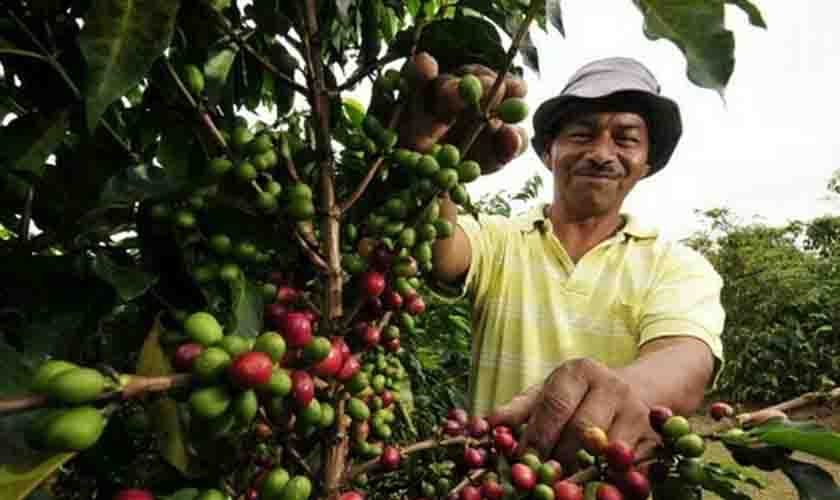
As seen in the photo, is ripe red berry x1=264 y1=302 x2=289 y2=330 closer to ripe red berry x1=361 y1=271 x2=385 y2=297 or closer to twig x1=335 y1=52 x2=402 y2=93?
ripe red berry x1=361 y1=271 x2=385 y2=297

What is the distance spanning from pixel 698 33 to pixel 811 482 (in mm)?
630

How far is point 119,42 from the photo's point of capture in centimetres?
82

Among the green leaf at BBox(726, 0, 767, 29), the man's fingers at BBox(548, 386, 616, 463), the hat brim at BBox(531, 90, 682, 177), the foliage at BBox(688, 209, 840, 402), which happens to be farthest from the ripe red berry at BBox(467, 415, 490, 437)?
the foliage at BBox(688, 209, 840, 402)

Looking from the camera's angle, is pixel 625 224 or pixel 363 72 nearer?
pixel 363 72

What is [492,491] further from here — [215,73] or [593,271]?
[593,271]

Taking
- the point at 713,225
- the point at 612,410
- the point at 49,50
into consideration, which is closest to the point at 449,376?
the point at 612,410

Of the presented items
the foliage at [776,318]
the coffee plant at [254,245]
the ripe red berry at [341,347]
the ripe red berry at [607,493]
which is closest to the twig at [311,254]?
the coffee plant at [254,245]

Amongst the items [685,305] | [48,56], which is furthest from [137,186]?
[685,305]

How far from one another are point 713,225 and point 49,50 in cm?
1751

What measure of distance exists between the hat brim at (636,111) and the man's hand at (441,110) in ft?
4.27

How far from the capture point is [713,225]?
1659cm

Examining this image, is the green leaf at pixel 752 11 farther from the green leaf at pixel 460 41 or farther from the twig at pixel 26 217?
the twig at pixel 26 217

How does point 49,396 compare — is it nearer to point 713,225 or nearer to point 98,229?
point 98,229

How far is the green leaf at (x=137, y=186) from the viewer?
0.99m
